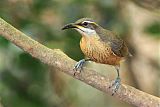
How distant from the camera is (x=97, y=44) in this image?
2.46 meters

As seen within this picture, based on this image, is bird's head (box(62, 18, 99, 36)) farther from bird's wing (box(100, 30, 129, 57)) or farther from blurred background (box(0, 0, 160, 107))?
blurred background (box(0, 0, 160, 107))

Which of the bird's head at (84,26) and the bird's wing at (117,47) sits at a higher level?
the bird's head at (84,26)

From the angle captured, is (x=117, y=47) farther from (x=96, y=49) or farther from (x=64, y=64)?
(x=64, y=64)

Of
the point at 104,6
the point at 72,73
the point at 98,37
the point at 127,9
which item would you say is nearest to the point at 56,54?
the point at 72,73

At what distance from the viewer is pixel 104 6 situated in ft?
10.5

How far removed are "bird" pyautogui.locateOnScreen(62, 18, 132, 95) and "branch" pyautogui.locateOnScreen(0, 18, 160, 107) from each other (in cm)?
7

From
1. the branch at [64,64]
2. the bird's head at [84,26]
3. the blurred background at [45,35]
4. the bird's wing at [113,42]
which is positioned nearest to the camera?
the branch at [64,64]

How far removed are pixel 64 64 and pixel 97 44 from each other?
0.28 m

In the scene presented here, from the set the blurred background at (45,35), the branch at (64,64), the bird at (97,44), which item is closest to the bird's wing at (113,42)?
the bird at (97,44)

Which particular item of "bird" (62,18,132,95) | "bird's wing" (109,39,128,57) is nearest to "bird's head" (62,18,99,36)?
"bird" (62,18,132,95)

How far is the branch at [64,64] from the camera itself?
2.16 meters

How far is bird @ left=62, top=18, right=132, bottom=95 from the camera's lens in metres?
2.37

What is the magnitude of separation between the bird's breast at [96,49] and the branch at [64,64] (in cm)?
16

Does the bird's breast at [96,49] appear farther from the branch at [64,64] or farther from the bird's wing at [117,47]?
the branch at [64,64]
